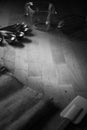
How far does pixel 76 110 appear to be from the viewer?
1.38 m

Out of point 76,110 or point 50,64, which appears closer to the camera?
point 76,110

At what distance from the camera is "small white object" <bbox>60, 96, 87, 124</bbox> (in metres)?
1.32

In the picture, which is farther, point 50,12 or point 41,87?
point 50,12

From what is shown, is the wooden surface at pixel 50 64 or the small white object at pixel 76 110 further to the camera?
the wooden surface at pixel 50 64

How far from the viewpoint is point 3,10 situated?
2914 millimetres

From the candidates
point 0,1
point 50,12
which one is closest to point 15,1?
point 0,1

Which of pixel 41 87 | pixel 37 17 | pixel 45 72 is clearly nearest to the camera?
pixel 41 87

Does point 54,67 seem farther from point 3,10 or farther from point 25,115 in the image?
point 3,10

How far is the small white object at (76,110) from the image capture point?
1321 mm

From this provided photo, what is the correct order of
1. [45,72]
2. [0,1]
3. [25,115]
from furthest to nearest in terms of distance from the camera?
[0,1] → [45,72] → [25,115]

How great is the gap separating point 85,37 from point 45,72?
1003 mm

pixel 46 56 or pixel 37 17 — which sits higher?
pixel 37 17

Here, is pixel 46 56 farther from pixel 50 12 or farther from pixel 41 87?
pixel 50 12

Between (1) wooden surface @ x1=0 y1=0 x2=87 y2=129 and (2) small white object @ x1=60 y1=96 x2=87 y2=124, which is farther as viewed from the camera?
(1) wooden surface @ x1=0 y1=0 x2=87 y2=129
